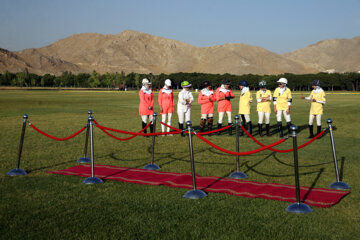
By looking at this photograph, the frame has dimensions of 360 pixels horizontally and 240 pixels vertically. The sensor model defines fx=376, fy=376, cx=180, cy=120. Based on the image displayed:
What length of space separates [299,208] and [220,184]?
188cm

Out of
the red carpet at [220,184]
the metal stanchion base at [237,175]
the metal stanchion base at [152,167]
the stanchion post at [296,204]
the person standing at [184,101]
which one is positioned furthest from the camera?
the person standing at [184,101]

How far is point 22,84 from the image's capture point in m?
150

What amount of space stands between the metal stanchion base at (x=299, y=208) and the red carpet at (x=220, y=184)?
14.0 inches

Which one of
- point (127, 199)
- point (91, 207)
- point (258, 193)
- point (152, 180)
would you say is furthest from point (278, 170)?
point (91, 207)

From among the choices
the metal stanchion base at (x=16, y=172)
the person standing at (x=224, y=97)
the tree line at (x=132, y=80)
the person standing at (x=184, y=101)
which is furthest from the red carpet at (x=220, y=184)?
the tree line at (x=132, y=80)

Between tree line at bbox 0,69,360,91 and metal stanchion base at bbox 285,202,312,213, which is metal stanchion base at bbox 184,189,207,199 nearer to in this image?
metal stanchion base at bbox 285,202,312,213

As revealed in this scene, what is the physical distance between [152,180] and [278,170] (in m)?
2.96

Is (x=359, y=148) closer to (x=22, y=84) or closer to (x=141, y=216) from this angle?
(x=141, y=216)

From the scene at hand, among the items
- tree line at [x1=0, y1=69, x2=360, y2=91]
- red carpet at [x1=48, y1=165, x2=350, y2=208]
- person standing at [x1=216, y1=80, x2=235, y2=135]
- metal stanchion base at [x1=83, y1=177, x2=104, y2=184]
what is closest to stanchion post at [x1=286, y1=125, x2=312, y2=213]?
red carpet at [x1=48, y1=165, x2=350, y2=208]

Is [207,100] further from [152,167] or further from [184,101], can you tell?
[152,167]

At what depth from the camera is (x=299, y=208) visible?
5672 millimetres

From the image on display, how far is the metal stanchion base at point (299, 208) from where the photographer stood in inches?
223

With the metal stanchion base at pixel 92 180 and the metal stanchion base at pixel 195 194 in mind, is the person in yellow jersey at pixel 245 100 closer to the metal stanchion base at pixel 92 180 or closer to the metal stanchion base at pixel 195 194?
the metal stanchion base at pixel 92 180

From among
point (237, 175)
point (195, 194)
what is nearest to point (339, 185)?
point (237, 175)
